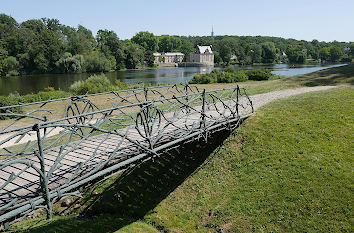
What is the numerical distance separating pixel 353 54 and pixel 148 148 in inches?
4735

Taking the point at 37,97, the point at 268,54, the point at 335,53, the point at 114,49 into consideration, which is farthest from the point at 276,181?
the point at 335,53

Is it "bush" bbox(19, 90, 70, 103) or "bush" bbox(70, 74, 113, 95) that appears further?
"bush" bbox(70, 74, 113, 95)

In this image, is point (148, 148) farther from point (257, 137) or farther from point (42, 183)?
point (257, 137)

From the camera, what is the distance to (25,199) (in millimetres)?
4195

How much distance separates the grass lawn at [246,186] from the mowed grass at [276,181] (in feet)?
0.08

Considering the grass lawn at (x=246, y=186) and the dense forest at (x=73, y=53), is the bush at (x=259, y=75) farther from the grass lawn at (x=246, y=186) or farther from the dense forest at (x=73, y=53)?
the dense forest at (x=73, y=53)

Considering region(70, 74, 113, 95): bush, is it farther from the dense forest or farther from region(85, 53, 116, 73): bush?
region(85, 53, 116, 73): bush

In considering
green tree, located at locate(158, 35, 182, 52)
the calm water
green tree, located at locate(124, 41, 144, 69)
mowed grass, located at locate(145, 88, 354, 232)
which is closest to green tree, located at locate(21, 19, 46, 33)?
green tree, located at locate(124, 41, 144, 69)

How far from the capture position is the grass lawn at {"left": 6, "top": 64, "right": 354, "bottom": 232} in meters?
7.07

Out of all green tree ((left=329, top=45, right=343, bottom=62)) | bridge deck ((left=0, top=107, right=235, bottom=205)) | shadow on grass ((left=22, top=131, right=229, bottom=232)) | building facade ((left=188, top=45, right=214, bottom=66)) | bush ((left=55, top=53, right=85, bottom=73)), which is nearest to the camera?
bridge deck ((left=0, top=107, right=235, bottom=205))

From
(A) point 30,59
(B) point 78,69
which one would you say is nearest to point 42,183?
(B) point 78,69

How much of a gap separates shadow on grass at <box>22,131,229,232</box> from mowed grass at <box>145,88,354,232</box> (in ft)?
1.23

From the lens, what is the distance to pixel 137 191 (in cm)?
948

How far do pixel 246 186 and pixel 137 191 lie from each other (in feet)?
11.8
